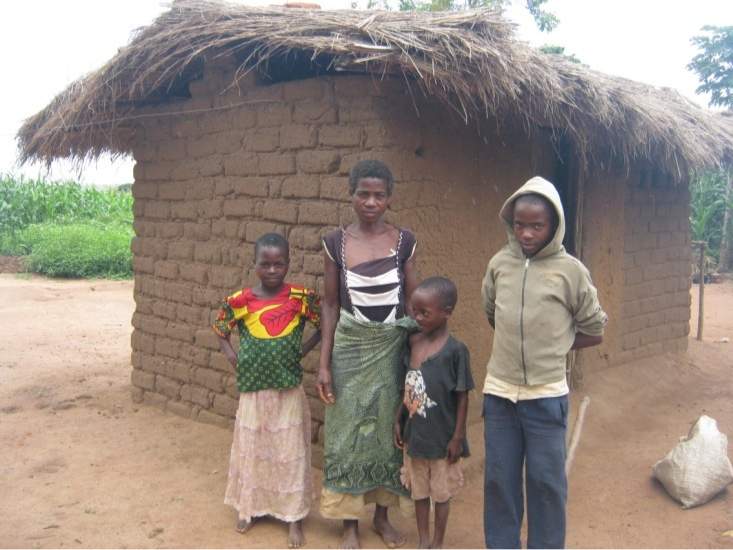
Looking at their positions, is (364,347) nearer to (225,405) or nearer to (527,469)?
(527,469)

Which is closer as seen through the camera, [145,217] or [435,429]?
[435,429]

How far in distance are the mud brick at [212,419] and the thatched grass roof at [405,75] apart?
214 cm

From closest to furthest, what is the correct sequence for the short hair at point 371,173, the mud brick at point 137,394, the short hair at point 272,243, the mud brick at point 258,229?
1. the short hair at point 371,173
2. the short hair at point 272,243
3. the mud brick at point 258,229
4. the mud brick at point 137,394

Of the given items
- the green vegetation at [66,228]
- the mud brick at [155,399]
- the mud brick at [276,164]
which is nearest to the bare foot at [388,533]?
the mud brick at [276,164]

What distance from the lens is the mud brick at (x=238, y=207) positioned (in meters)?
4.39

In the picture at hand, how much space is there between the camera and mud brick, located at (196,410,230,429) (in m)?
4.68

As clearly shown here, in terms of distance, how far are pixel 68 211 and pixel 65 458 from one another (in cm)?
1653

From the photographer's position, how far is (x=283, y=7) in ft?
13.0

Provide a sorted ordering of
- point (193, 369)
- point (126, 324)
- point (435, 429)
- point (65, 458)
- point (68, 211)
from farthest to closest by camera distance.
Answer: point (68, 211) < point (126, 324) < point (193, 369) < point (65, 458) < point (435, 429)

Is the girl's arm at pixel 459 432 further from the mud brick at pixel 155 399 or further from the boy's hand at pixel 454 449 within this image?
the mud brick at pixel 155 399

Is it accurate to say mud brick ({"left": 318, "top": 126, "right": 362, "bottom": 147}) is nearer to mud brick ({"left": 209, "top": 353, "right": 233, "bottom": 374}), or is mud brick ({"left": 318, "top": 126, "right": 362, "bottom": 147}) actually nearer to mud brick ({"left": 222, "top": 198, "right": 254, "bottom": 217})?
mud brick ({"left": 222, "top": 198, "right": 254, "bottom": 217})

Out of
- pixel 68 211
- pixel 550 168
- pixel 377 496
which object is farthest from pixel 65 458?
pixel 68 211

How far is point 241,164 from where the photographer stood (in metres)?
4.41

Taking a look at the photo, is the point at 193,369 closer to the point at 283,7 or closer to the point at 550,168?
the point at 283,7
